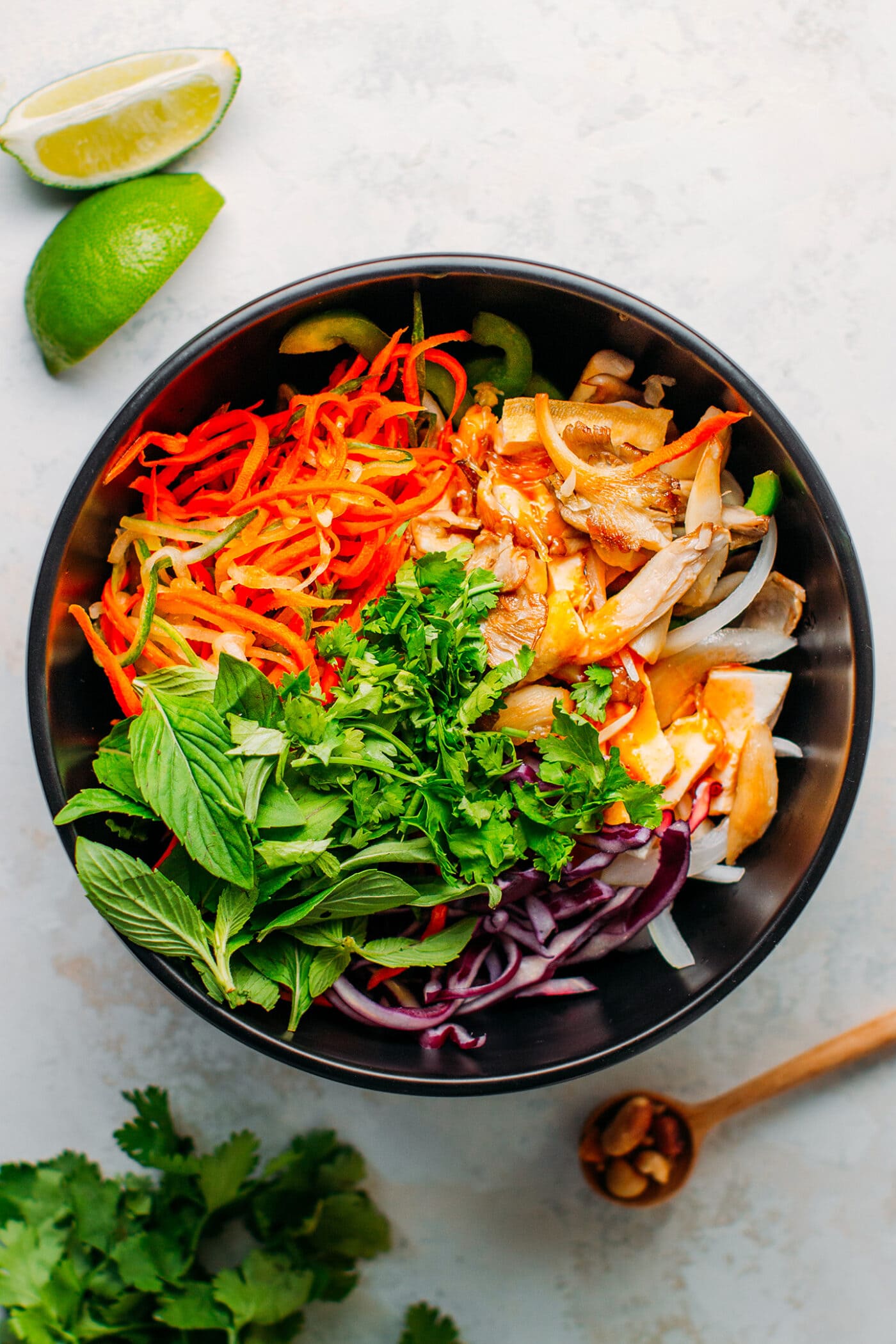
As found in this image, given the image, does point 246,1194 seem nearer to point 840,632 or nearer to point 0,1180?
point 0,1180

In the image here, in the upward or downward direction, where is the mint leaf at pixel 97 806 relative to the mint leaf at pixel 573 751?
upward

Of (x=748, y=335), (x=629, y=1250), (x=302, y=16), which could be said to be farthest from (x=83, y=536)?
(x=629, y=1250)

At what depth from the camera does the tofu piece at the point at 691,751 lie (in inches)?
63.7

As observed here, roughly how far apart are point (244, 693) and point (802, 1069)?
1429mm

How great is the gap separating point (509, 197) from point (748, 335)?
54 centimetres

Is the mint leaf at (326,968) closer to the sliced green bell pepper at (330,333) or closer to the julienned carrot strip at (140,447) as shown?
the julienned carrot strip at (140,447)

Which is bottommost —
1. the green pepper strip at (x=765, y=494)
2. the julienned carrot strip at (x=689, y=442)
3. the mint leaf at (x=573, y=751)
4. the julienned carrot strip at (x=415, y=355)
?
the mint leaf at (x=573, y=751)

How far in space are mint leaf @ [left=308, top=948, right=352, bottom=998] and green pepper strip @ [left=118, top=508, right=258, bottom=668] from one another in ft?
1.82

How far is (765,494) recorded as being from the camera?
1.60 metres

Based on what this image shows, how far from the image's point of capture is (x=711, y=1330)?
2082 millimetres

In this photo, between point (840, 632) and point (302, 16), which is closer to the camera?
point (840, 632)

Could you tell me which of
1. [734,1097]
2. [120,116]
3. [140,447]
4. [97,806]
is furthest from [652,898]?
[120,116]

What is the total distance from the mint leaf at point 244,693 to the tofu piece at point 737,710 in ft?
2.47

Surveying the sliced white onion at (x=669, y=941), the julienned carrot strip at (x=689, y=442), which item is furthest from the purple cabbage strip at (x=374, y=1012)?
the julienned carrot strip at (x=689, y=442)
